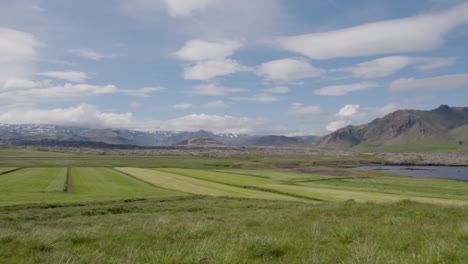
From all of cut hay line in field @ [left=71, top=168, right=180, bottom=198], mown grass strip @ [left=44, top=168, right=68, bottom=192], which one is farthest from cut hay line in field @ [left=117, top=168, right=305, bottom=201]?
mown grass strip @ [left=44, top=168, right=68, bottom=192]

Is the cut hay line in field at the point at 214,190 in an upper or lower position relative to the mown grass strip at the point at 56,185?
lower

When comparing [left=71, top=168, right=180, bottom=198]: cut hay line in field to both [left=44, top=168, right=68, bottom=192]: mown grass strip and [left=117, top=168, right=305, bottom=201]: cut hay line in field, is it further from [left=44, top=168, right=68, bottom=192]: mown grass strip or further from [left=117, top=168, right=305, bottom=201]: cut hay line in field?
[left=117, top=168, right=305, bottom=201]: cut hay line in field

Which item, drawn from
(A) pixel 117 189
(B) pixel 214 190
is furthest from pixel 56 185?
(B) pixel 214 190

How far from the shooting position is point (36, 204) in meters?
31.8

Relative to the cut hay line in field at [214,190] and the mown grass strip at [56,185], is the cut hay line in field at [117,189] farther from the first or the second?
the cut hay line in field at [214,190]

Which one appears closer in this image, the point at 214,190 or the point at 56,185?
the point at 56,185

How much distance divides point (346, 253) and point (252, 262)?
2784 millimetres

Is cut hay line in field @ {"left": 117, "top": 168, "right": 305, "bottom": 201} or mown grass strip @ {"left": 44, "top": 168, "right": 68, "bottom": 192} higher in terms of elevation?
mown grass strip @ {"left": 44, "top": 168, "right": 68, "bottom": 192}

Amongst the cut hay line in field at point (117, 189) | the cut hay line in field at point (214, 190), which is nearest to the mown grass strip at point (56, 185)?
the cut hay line in field at point (117, 189)

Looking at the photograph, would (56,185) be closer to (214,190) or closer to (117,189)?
(117,189)

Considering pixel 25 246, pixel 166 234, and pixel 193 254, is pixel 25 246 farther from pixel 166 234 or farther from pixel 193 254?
pixel 193 254

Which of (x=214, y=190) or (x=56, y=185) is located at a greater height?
(x=56, y=185)

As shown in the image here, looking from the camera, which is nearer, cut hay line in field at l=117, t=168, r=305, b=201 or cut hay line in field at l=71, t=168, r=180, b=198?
cut hay line in field at l=71, t=168, r=180, b=198

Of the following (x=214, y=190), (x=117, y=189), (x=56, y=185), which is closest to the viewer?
(x=117, y=189)
